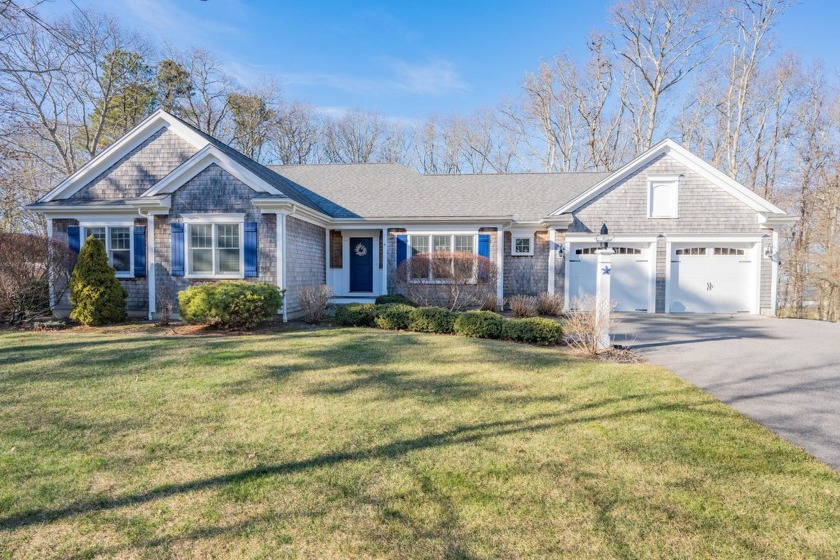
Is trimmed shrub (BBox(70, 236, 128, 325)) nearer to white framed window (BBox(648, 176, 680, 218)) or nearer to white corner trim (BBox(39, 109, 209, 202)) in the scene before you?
white corner trim (BBox(39, 109, 209, 202))

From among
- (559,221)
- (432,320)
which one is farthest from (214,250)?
(559,221)

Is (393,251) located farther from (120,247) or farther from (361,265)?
(120,247)

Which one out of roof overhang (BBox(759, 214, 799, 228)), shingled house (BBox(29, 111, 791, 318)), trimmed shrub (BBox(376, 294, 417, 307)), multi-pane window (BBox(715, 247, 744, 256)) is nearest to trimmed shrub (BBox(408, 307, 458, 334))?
trimmed shrub (BBox(376, 294, 417, 307))

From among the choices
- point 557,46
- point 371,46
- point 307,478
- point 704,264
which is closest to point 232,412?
point 307,478

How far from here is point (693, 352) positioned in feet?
25.4

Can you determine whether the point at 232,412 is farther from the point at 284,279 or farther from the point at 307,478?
the point at 284,279

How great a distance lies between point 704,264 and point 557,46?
18840mm

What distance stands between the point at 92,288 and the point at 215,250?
2949mm

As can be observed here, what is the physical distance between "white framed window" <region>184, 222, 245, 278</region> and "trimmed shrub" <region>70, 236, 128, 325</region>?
6.06 feet

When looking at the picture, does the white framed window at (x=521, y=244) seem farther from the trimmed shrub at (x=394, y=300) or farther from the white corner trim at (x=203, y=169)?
the white corner trim at (x=203, y=169)

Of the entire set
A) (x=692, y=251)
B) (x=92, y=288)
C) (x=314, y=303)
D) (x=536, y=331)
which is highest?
(x=692, y=251)

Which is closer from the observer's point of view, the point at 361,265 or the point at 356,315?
the point at 356,315

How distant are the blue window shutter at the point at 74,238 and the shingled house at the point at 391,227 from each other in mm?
32

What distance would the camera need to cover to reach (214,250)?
37.3 feet
